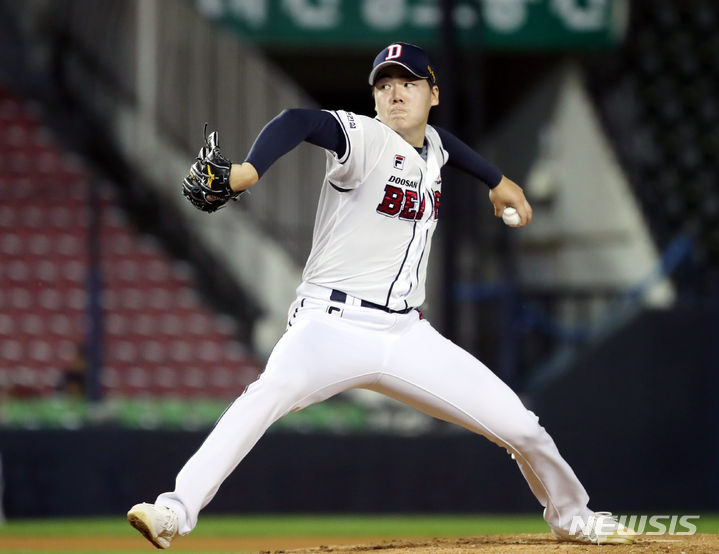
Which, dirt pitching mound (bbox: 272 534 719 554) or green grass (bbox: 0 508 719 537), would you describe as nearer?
dirt pitching mound (bbox: 272 534 719 554)

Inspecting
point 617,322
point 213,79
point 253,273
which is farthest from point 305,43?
point 617,322

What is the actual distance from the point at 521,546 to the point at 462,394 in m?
0.62

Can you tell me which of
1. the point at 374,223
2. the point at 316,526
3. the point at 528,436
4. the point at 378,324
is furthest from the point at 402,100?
the point at 316,526

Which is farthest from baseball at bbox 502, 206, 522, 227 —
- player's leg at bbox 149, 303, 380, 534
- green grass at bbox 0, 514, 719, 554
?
green grass at bbox 0, 514, 719, 554

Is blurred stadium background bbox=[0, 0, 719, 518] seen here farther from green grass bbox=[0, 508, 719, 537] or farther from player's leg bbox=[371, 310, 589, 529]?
player's leg bbox=[371, 310, 589, 529]

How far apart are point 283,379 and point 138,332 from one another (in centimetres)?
676

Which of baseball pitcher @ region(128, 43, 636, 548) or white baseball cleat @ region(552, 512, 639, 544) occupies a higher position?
baseball pitcher @ region(128, 43, 636, 548)

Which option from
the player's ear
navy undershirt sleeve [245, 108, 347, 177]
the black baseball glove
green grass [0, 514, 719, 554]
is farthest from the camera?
green grass [0, 514, 719, 554]

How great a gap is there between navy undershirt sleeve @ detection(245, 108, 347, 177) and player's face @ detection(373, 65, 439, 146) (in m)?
0.38

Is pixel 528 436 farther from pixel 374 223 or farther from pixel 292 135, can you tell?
pixel 292 135

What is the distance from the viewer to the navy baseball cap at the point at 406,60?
4.07m

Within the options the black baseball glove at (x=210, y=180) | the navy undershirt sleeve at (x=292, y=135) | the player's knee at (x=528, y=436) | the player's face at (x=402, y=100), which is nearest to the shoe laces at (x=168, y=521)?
the black baseball glove at (x=210, y=180)

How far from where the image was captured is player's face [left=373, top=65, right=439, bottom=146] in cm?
414

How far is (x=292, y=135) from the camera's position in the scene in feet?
12.0
